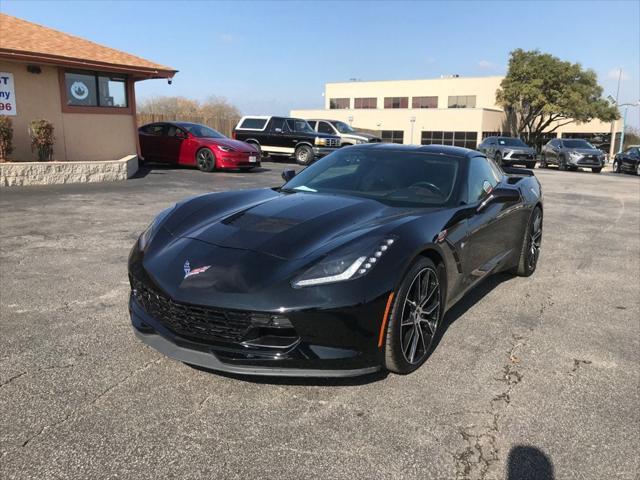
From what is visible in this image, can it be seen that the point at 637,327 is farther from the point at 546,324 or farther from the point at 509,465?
the point at 509,465

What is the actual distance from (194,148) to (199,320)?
14.0 m

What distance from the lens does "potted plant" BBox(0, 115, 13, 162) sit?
11.9 metres

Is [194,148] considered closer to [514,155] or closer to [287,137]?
[287,137]

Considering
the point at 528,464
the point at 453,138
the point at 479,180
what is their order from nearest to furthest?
the point at 528,464
the point at 479,180
the point at 453,138

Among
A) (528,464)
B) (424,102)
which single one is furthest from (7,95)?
(424,102)

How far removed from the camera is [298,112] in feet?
209

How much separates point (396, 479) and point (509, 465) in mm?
561

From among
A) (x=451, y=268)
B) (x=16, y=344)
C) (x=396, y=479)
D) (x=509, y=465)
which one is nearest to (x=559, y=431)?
(x=509, y=465)

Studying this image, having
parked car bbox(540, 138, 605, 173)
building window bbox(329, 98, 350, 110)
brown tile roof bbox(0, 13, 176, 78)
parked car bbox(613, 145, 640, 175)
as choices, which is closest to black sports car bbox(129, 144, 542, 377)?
brown tile roof bbox(0, 13, 176, 78)

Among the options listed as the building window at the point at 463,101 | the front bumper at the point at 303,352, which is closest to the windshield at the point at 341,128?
the front bumper at the point at 303,352

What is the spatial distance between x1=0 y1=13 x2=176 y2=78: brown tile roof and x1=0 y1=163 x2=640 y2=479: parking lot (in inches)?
391

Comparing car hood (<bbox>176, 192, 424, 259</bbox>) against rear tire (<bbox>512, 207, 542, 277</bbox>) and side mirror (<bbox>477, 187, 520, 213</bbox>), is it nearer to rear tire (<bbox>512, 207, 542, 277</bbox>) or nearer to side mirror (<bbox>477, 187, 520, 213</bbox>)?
side mirror (<bbox>477, 187, 520, 213</bbox>)

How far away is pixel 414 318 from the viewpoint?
3248 millimetres

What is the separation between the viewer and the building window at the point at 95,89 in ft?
46.6
